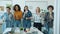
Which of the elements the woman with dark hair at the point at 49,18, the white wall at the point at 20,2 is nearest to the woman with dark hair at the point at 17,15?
the white wall at the point at 20,2

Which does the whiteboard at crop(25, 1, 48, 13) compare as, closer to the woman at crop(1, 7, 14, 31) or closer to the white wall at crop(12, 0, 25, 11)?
the white wall at crop(12, 0, 25, 11)

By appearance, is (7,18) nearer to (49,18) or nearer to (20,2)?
(20,2)

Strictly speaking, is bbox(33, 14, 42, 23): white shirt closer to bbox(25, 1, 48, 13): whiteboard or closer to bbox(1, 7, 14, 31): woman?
bbox(25, 1, 48, 13): whiteboard

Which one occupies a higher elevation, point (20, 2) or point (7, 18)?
point (20, 2)

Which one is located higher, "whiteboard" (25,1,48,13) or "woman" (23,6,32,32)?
"whiteboard" (25,1,48,13)

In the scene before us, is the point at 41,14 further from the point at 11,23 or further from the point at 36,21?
the point at 11,23

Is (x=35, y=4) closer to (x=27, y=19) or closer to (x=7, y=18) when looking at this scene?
(x=27, y=19)

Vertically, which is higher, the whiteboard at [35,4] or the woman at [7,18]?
the whiteboard at [35,4]

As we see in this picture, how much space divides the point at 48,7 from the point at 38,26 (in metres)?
0.17

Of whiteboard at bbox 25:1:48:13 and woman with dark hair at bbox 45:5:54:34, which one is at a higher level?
whiteboard at bbox 25:1:48:13

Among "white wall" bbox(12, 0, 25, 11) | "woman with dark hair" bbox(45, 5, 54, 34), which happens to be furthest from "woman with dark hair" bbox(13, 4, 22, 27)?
"woman with dark hair" bbox(45, 5, 54, 34)

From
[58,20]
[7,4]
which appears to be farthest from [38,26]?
[7,4]

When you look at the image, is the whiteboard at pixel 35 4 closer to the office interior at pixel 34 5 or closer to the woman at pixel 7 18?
the office interior at pixel 34 5

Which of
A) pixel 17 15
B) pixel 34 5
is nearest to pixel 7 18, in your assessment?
pixel 17 15
